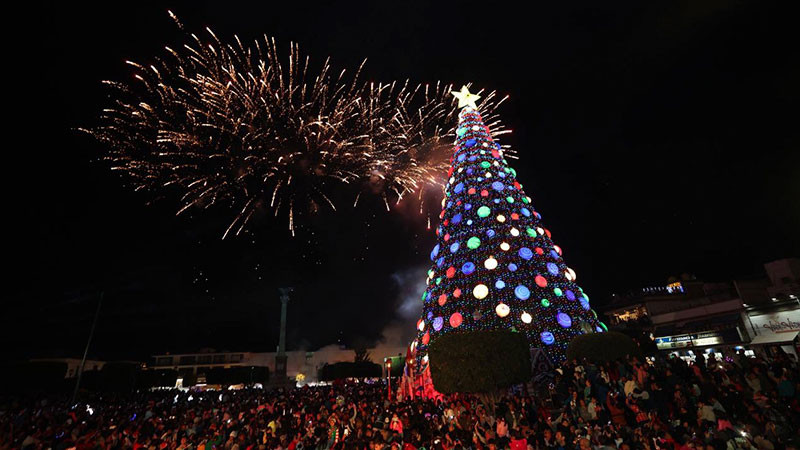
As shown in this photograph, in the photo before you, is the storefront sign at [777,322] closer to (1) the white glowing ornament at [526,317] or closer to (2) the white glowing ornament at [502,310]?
(1) the white glowing ornament at [526,317]

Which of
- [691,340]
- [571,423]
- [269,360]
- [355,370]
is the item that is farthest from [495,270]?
[269,360]

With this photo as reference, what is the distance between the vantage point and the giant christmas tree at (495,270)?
1866 centimetres

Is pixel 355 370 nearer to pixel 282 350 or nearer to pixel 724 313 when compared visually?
pixel 282 350

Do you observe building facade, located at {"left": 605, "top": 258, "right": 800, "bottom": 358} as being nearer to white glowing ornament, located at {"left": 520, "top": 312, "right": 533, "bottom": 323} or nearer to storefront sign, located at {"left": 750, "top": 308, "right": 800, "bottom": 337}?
storefront sign, located at {"left": 750, "top": 308, "right": 800, "bottom": 337}

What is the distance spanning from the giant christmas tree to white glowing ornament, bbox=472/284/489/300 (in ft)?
0.17

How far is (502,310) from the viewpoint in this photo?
18.7 m

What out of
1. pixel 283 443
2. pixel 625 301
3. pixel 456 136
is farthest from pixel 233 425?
pixel 625 301

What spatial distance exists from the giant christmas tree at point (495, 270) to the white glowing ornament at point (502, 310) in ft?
0.16

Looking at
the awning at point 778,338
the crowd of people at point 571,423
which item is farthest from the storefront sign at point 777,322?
the crowd of people at point 571,423

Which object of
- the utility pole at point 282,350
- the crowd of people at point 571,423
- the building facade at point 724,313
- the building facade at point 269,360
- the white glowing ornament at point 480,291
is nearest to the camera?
the crowd of people at point 571,423

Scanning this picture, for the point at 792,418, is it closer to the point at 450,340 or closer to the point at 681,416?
the point at 681,416

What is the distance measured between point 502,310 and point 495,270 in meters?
2.27

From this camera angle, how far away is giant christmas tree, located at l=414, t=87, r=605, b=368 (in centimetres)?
1866

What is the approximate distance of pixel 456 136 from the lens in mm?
26438
